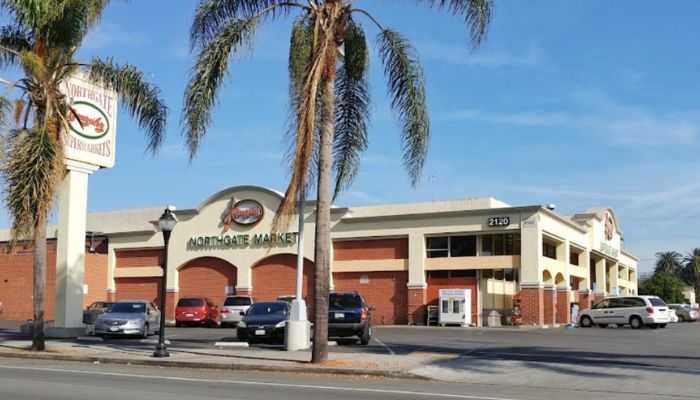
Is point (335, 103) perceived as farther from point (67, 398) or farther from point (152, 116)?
point (67, 398)

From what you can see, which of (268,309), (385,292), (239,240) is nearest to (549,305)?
(385,292)

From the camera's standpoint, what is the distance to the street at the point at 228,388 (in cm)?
1226

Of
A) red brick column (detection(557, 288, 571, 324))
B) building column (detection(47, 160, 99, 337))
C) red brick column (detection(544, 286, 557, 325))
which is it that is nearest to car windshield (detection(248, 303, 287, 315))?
building column (detection(47, 160, 99, 337))

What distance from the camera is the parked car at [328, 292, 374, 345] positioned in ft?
79.6

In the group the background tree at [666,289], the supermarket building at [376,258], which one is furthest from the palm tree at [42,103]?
the background tree at [666,289]

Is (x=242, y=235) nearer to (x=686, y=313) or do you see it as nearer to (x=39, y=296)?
(x=39, y=296)

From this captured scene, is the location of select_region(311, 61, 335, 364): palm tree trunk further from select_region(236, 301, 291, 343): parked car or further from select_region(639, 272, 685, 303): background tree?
select_region(639, 272, 685, 303): background tree

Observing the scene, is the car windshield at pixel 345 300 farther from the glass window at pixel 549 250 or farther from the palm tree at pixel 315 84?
→ the glass window at pixel 549 250

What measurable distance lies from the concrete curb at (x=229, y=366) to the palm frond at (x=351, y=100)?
588cm

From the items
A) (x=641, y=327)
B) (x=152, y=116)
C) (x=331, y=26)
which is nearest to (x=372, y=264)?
(x=641, y=327)

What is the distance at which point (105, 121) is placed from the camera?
90.5 ft

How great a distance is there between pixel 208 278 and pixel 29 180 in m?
27.0

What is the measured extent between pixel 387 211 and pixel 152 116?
25.0 meters

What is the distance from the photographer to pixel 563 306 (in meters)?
42.5
